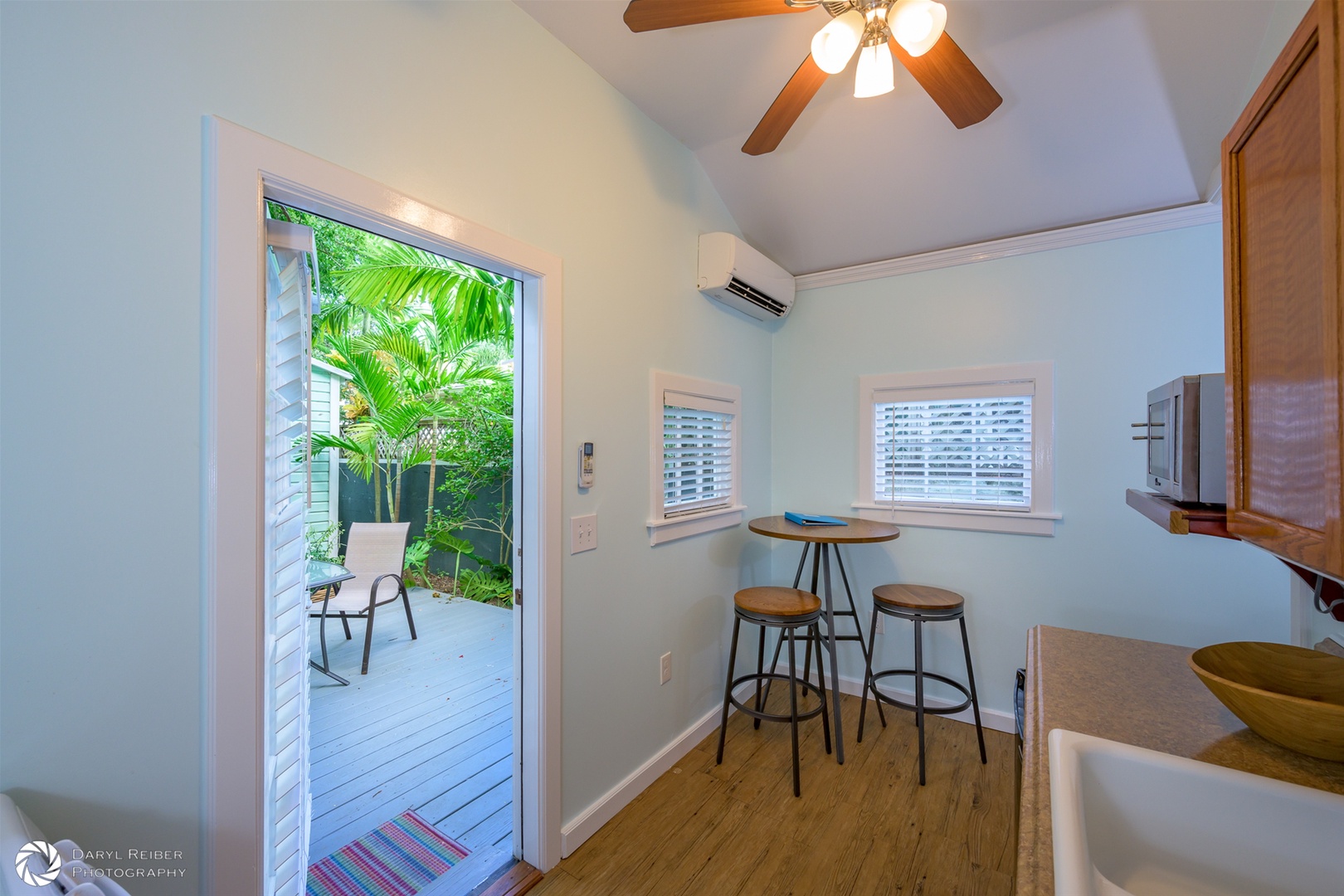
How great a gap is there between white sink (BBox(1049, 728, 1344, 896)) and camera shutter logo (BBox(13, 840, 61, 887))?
1320mm

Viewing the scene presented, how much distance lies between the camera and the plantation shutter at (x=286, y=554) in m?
1.21

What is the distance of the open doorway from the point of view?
1938 mm

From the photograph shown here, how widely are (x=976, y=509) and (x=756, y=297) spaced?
153 cm

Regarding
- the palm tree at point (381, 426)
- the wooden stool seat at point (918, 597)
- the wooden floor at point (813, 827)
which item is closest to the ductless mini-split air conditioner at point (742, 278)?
the wooden stool seat at point (918, 597)

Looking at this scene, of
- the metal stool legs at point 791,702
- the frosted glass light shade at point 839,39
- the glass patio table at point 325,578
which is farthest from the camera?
the glass patio table at point 325,578

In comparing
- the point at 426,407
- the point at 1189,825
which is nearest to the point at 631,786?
the point at 1189,825

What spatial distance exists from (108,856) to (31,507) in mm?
604

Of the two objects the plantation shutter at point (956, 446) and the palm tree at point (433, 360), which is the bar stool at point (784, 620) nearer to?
the plantation shutter at point (956, 446)

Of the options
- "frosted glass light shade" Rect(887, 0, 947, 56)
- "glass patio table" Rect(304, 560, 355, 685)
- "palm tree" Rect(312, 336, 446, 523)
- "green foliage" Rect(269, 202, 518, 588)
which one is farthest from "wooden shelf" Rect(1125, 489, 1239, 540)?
"palm tree" Rect(312, 336, 446, 523)

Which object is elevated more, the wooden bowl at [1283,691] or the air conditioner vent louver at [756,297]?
the air conditioner vent louver at [756,297]

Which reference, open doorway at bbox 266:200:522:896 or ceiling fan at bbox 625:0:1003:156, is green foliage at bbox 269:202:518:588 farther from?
ceiling fan at bbox 625:0:1003:156

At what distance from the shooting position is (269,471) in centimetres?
120

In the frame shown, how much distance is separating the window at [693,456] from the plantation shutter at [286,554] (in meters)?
1.21

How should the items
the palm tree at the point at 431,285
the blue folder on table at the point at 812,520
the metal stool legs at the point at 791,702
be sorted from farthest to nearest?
1. the palm tree at the point at 431,285
2. the blue folder on table at the point at 812,520
3. the metal stool legs at the point at 791,702
